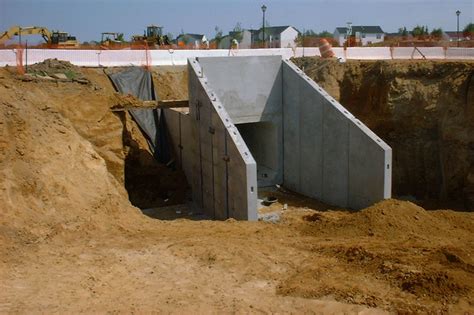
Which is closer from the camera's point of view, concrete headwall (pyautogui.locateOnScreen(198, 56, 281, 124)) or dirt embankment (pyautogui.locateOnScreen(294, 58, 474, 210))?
concrete headwall (pyautogui.locateOnScreen(198, 56, 281, 124))

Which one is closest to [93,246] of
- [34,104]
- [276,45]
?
[34,104]

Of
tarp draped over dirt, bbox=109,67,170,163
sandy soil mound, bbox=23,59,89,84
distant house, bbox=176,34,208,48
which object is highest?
distant house, bbox=176,34,208,48

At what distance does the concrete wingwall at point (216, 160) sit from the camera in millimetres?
12930

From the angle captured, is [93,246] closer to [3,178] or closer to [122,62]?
[3,178]

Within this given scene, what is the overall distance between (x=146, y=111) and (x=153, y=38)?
41.9 feet

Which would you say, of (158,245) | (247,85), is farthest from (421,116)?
(158,245)

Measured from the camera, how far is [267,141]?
18.4 metres

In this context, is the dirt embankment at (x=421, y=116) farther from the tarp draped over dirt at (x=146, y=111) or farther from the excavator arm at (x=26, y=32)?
the excavator arm at (x=26, y=32)

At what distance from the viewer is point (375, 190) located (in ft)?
45.9

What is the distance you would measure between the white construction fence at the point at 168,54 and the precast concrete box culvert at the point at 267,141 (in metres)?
5.08

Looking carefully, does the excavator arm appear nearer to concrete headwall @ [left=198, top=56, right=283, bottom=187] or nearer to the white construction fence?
the white construction fence

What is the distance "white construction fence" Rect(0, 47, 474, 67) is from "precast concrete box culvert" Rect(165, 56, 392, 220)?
5076 millimetres

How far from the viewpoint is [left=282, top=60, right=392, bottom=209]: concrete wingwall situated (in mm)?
14047

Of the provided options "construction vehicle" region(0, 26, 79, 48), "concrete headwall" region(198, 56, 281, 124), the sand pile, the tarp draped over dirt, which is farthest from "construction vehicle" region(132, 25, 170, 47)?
the sand pile
